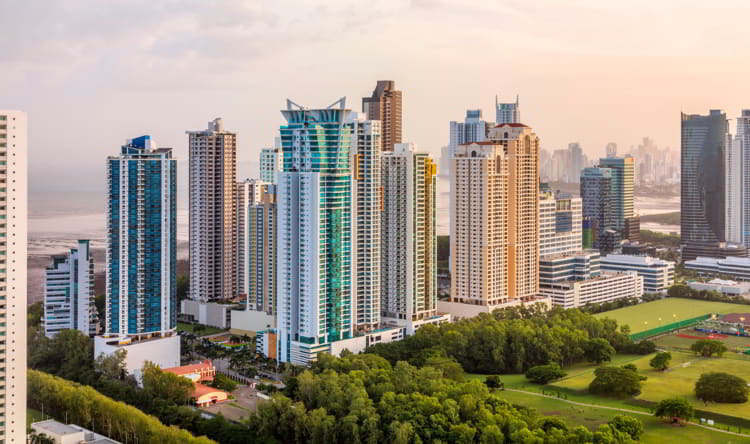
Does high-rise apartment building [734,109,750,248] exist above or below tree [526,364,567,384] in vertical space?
above

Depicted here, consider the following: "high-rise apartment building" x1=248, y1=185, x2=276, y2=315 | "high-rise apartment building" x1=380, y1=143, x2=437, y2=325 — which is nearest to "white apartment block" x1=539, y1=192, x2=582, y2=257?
"high-rise apartment building" x1=380, y1=143, x2=437, y2=325

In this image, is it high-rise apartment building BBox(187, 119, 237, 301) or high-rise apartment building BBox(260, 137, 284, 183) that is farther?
high-rise apartment building BBox(260, 137, 284, 183)

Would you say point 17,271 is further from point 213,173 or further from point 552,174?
point 552,174

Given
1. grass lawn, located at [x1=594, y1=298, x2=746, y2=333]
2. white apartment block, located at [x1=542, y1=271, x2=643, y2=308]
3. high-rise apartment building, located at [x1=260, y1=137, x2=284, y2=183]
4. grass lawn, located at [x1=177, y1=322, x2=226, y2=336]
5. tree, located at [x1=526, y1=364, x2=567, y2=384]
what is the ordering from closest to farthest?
tree, located at [x1=526, y1=364, x2=567, y2=384], grass lawn, located at [x1=177, y1=322, x2=226, y2=336], grass lawn, located at [x1=594, y1=298, x2=746, y2=333], white apartment block, located at [x1=542, y1=271, x2=643, y2=308], high-rise apartment building, located at [x1=260, y1=137, x2=284, y2=183]

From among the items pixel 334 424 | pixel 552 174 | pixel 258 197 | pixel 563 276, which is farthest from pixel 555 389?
pixel 552 174

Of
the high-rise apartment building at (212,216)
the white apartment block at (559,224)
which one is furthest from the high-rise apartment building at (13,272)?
the white apartment block at (559,224)

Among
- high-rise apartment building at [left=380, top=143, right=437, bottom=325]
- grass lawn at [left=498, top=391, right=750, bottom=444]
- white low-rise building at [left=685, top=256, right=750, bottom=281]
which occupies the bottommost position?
grass lawn at [left=498, top=391, right=750, bottom=444]

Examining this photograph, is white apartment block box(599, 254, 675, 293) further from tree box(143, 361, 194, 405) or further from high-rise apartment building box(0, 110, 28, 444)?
high-rise apartment building box(0, 110, 28, 444)
